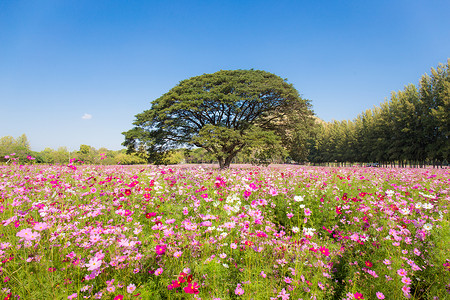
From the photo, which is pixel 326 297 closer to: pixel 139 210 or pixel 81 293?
pixel 81 293

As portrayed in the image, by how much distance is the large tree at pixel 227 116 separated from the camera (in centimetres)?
1898

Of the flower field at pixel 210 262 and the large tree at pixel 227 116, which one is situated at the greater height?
the large tree at pixel 227 116

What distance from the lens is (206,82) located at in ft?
72.6

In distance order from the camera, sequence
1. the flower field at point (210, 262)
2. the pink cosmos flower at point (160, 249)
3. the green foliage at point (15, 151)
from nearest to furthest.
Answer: the pink cosmos flower at point (160, 249) < the flower field at point (210, 262) < the green foliage at point (15, 151)

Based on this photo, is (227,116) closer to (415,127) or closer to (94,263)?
(94,263)

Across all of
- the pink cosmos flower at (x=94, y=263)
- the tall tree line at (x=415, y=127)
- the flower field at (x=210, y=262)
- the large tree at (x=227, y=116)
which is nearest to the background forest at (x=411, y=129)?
the tall tree line at (x=415, y=127)

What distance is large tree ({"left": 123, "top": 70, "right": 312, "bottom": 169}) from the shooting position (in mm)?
18984

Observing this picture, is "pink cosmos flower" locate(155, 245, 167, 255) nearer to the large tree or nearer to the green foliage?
the green foliage

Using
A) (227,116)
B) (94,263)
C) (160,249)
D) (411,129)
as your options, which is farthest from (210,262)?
(411,129)

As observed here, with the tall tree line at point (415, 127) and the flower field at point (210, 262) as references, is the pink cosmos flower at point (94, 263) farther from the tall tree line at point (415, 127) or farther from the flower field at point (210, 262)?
the tall tree line at point (415, 127)

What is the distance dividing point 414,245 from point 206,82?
21.1 meters

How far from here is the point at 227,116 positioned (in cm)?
2233

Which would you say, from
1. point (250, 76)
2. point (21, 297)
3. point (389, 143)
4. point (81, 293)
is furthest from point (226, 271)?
point (389, 143)

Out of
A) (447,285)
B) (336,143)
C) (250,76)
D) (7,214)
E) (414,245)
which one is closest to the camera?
(447,285)
